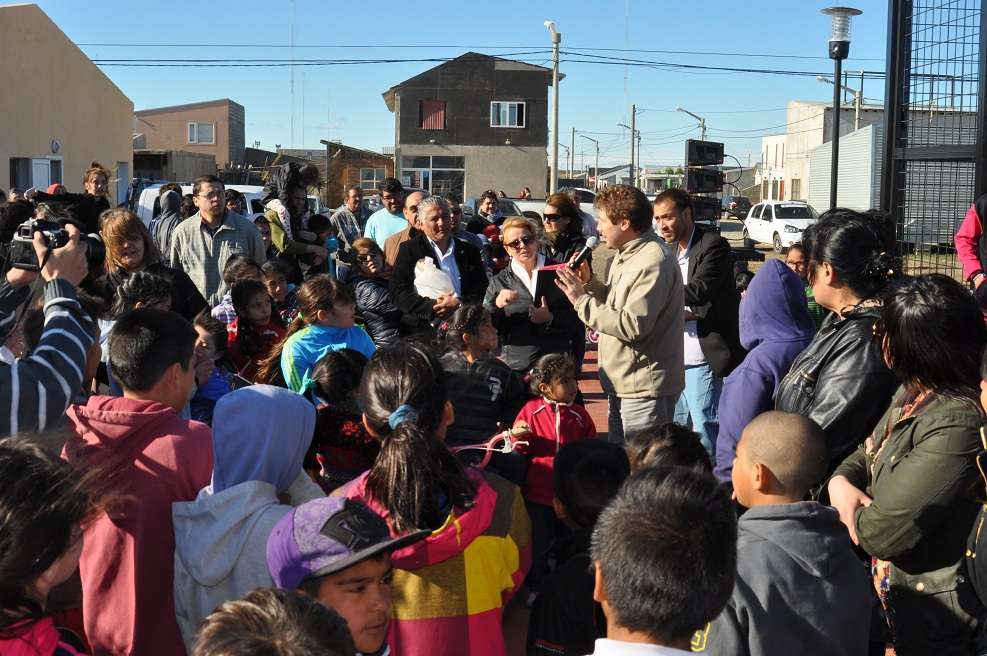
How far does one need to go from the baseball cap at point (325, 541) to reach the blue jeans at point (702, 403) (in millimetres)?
3622

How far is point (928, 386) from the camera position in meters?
2.92

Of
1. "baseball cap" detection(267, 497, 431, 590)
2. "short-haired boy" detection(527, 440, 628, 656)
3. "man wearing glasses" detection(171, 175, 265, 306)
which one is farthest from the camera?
"man wearing glasses" detection(171, 175, 265, 306)

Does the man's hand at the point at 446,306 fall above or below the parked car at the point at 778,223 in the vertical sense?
below

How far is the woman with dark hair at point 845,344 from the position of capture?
3.35 m

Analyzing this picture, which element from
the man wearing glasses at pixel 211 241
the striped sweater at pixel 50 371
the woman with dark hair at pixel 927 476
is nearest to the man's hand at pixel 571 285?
the woman with dark hair at pixel 927 476

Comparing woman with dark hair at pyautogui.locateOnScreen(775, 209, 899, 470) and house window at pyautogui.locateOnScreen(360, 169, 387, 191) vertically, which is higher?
house window at pyautogui.locateOnScreen(360, 169, 387, 191)

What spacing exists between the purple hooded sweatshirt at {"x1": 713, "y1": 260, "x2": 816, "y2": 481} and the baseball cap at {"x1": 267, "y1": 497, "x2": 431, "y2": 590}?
5.79 feet

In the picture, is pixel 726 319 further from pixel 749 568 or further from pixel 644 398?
pixel 749 568

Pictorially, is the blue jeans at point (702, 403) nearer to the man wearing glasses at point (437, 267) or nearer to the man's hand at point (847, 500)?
the man wearing glasses at point (437, 267)

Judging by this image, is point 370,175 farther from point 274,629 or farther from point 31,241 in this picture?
point 274,629

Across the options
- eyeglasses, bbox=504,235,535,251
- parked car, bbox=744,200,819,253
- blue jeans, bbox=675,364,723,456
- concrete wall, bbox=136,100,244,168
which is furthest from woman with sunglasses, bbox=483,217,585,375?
concrete wall, bbox=136,100,244,168

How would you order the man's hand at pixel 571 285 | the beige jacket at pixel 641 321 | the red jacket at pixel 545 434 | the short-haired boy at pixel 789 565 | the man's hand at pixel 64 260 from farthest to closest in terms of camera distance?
the man's hand at pixel 571 285 < the beige jacket at pixel 641 321 < the red jacket at pixel 545 434 < the man's hand at pixel 64 260 < the short-haired boy at pixel 789 565

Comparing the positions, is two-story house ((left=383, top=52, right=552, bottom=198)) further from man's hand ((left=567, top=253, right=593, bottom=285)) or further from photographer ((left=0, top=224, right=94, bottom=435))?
photographer ((left=0, top=224, right=94, bottom=435))

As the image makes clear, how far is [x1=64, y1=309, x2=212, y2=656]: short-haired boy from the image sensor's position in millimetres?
2809
